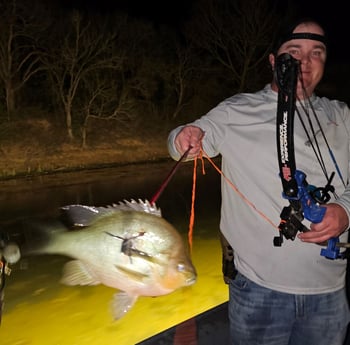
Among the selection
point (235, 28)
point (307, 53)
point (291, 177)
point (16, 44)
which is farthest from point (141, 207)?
point (235, 28)

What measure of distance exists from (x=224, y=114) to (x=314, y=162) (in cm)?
46

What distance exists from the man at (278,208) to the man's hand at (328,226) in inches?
4.2

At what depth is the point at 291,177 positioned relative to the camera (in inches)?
67.0

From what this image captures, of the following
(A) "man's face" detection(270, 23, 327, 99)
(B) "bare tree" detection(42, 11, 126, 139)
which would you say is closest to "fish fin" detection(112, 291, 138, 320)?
(A) "man's face" detection(270, 23, 327, 99)

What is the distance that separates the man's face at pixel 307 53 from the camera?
5.94 feet

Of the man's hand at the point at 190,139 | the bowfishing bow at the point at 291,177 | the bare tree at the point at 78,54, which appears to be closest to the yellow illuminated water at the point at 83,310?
the bowfishing bow at the point at 291,177

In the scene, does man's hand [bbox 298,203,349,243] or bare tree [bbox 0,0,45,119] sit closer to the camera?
man's hand [bbox 298,203,349,243]

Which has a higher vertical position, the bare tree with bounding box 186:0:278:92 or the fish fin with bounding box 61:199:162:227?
the bare tree with bounding box 186:0:278:92

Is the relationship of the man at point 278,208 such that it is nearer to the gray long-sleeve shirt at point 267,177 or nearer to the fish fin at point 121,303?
the gray long-sleeve shirt at point 267,177

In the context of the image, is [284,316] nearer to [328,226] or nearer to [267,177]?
[328,226]

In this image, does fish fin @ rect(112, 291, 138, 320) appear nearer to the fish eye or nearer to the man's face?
the fish eye

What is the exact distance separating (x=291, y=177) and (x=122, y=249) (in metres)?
0.82

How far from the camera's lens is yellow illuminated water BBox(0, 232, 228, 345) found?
3656mm

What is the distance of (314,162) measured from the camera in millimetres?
1835
